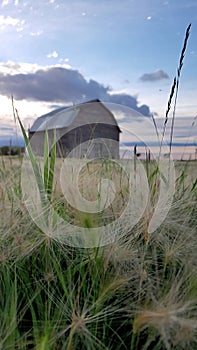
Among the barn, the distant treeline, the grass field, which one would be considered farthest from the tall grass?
the distant treeline

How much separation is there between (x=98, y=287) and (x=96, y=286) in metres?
0.02

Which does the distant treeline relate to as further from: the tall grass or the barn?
the tall grass

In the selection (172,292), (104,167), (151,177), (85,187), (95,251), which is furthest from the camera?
(104,167)

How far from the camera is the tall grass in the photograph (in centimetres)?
61

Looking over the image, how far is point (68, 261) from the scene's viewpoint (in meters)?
0.82

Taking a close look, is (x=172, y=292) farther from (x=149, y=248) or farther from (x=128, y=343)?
(x=149, y=248)

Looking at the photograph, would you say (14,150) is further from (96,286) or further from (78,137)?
(96,286)

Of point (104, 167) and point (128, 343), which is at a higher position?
point (104, 167)

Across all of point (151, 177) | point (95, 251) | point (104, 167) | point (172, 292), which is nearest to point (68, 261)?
point (95, 251)

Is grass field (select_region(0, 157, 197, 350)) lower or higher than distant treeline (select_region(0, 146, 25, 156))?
lower

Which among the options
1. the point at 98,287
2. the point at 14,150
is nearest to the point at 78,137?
the point at 14,150

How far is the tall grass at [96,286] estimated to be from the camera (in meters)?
0.61

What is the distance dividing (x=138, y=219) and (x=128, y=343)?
327mm

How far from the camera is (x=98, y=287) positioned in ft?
2.42
